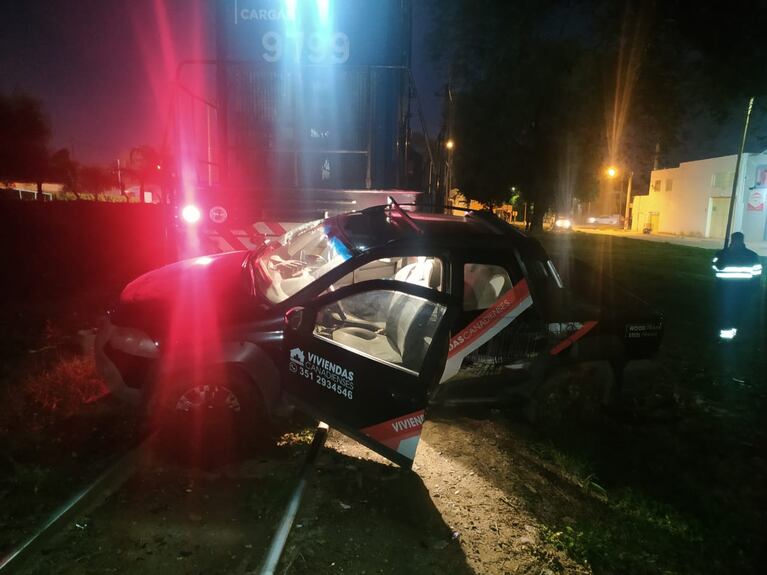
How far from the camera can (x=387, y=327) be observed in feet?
13.9

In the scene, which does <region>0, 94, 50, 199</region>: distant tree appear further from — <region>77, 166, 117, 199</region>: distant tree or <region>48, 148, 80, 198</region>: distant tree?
<region>77, 166, 117, 199</region>: distant tree

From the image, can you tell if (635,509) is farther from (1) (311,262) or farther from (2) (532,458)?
(1) (311,262)

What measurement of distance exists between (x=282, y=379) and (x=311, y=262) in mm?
1510

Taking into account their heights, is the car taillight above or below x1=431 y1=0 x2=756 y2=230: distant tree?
below

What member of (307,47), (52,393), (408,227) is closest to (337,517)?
(408,227)

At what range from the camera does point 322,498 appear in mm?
3426

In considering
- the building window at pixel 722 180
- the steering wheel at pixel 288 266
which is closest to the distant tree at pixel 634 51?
the steering wheel at pixel 288 266

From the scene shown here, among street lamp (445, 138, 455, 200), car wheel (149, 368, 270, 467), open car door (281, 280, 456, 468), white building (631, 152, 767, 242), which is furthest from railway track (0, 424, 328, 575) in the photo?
white building (631, 152, 767, 242)

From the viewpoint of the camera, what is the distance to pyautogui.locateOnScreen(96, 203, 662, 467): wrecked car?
3.37 metres

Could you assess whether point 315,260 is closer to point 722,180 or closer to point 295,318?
point 295,318

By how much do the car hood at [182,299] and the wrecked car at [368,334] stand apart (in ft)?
0.04

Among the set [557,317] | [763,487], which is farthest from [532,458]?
[763,487]

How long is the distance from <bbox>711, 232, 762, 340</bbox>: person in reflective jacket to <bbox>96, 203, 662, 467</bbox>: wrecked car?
3.79 meters

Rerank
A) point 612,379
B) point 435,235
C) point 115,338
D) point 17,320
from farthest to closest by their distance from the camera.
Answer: point 17,320
point 612,379
point 435,235
point 115,338
